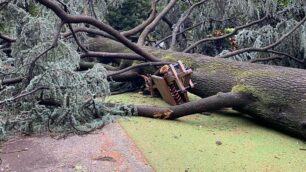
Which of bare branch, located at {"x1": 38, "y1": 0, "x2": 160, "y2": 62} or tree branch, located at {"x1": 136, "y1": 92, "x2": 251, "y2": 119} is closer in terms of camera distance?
bare branch, located at {"x1": 38, "y1": 0, "x2": 160, "y2": 62}

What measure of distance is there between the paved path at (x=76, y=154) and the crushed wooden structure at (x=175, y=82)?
4.34ft

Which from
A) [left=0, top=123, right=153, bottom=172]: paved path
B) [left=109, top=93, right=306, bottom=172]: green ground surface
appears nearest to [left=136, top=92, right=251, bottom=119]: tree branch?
[left=109, top=93, right=306, bottom=172]: green ground surface

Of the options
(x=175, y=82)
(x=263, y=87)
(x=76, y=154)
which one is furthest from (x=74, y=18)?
(x=263, y=87)

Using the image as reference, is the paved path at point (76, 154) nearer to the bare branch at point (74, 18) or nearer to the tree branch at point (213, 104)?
the tree branch at point (213, 104)

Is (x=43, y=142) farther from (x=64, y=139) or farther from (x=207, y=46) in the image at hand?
(x=207, y=46)

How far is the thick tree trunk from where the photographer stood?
4.55 meters

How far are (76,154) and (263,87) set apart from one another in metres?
2.28

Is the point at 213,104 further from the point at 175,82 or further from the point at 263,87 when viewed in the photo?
the point at 175,82

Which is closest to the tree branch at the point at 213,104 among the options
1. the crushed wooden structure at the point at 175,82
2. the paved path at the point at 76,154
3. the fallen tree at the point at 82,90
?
the fallen tree at the point at 82,90

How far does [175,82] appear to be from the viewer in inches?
226

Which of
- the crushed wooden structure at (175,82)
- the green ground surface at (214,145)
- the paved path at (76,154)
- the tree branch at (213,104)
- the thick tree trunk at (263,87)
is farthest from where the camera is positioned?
the crushed wooden structure at (175,82)

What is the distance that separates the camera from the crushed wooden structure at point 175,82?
5645 millimetres

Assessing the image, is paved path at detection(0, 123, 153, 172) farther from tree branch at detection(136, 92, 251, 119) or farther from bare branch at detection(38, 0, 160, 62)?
bare branch at detection(38, 0, 160, 62)

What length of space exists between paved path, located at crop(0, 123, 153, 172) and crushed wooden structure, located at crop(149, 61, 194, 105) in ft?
4.34
